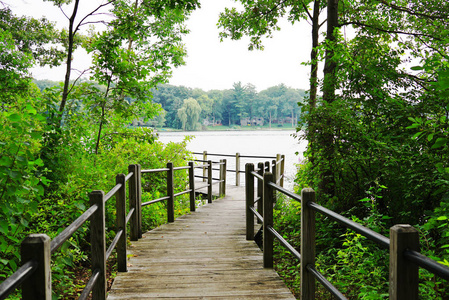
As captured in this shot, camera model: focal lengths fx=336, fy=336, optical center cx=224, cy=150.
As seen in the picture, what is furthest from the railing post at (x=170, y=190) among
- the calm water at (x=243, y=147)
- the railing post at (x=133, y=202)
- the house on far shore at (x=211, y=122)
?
the house on far shore at (x=211, y=122)

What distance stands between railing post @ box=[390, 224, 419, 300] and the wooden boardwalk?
1.83 metres

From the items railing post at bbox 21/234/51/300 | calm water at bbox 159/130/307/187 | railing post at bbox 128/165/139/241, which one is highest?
railing post at bbox 21/234/51/300

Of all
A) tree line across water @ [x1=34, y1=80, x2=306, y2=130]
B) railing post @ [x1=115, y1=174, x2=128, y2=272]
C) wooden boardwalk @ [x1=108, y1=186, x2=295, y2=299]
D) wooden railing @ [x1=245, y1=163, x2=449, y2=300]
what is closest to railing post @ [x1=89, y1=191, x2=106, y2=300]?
wooden boardwalk @ [x1=108, y1=186, x2=295, y2=299]

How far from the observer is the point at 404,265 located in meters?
1.38

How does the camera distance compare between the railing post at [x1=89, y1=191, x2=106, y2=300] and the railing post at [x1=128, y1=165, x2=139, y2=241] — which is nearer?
the railing post at [x1=89, y1=191, x2=106, y2=300]

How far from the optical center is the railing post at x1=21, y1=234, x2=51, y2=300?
4.53ft

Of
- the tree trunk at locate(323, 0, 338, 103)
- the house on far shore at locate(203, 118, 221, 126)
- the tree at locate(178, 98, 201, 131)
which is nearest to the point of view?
the tree trunk at locate(323, 0, 338, 103)

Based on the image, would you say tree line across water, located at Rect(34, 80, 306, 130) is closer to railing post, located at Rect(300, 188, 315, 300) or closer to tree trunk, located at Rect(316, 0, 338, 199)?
tree trunk, located at Rect(316, 0, 338, 199)

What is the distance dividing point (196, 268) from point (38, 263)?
8.73 feet

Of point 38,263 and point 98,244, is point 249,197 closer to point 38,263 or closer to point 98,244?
point 98,244

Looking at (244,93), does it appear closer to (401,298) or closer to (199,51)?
(199,51)

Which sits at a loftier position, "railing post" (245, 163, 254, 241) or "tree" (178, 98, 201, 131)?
"tree" (178, 98, 201, 131)

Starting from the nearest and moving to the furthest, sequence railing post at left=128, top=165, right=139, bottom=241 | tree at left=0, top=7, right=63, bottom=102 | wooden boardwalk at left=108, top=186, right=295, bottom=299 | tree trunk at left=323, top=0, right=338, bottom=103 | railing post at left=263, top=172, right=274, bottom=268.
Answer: wooden boardwalk at left=108, top=186, right=295, bottom=299 < railing post at left=263, top=172, right=274, bottom=268 < railing post at left=128, top=165, right=139, bottom=241 < tree trunk at left=323, top=0, right=338, bottom=103 < tree at left=0, top=7, right=63, bottom=102

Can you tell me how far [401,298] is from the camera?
4.61 ft
